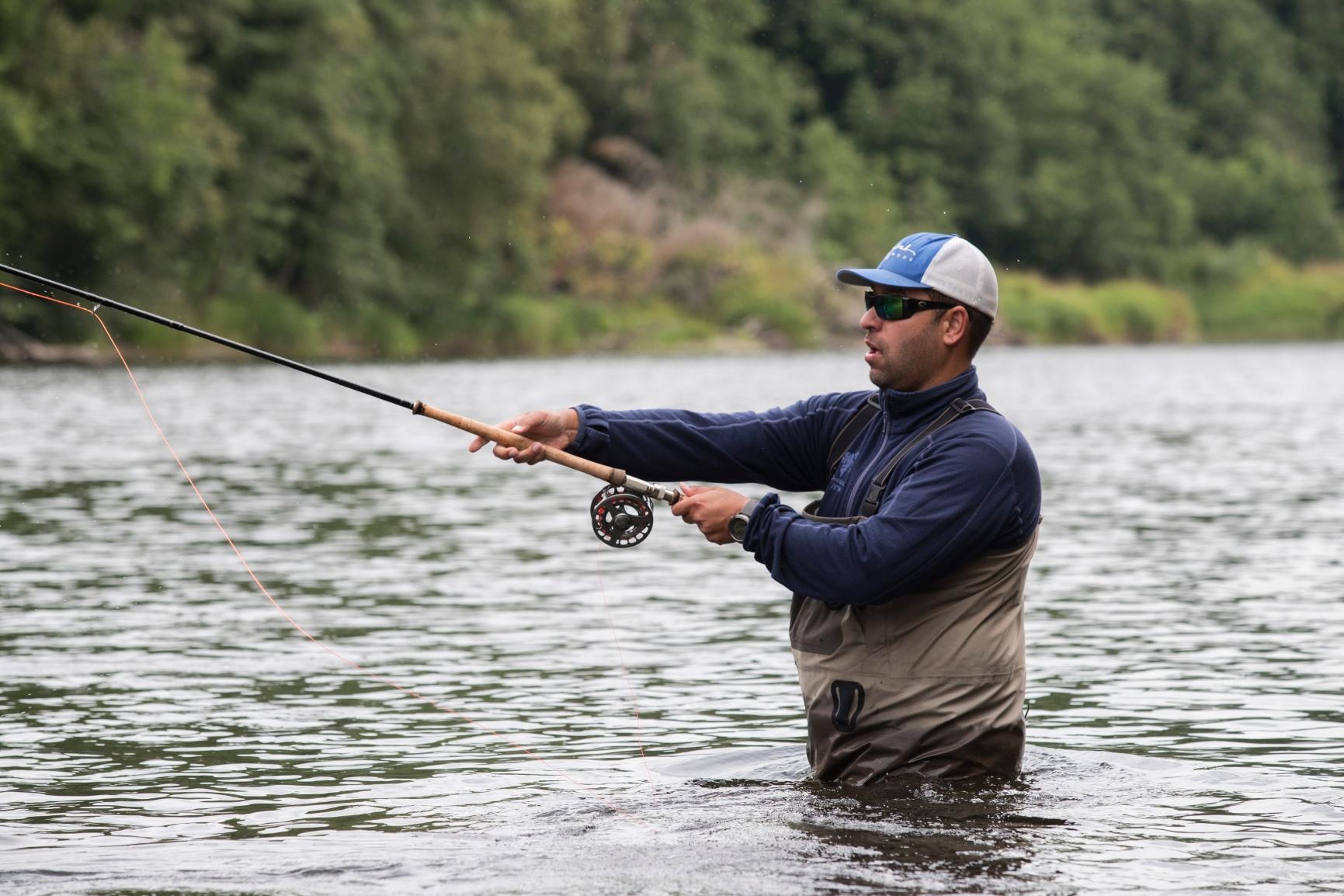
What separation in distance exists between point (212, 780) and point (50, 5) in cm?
3810

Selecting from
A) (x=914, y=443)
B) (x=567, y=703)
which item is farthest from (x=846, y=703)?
(x=567, y=703)

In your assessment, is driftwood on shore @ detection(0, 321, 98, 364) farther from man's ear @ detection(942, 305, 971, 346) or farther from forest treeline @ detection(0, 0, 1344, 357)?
man's ear @ detection(942, 305, 971, 346)

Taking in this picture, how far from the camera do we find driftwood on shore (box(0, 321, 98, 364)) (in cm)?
4206

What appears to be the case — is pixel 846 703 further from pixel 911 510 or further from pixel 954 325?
pixel 954 325

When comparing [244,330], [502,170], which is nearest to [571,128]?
[502,170]

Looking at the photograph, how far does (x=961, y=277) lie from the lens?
5.52 metres

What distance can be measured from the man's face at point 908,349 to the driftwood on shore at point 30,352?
38076 mm

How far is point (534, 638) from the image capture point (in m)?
10.4

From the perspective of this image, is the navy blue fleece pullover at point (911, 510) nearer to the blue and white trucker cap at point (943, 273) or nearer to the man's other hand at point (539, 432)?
the blue and white trucker cap at point (943, 273)

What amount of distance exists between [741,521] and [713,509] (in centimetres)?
8

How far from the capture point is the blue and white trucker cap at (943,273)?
551cm

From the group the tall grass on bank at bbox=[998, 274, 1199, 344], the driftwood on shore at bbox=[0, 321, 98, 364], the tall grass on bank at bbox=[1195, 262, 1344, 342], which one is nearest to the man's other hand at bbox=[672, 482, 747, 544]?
the driftwood on shore at bbox=[0, 321, 98, 364]

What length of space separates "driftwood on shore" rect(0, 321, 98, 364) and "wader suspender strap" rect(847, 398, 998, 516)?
38095 mm

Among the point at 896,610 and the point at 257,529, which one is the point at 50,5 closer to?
the point at 257,529
